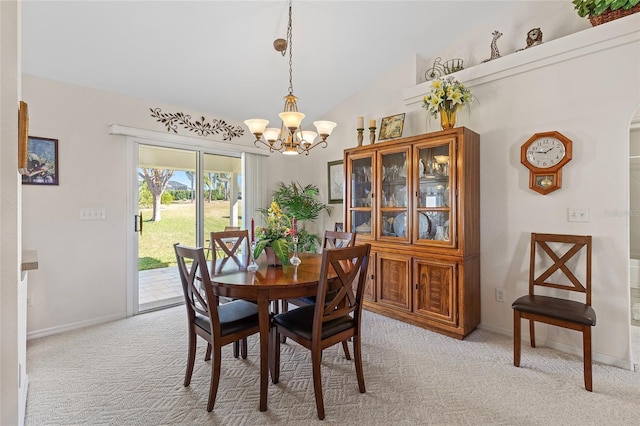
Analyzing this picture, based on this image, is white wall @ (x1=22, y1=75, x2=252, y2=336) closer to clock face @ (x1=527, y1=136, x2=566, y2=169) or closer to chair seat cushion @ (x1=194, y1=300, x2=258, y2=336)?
chair seat cushion @ (x1=194, y1=300, x2=258, y2=336)

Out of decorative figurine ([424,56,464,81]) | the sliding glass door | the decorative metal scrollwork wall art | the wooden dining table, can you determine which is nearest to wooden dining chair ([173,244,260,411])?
the wooden dining table

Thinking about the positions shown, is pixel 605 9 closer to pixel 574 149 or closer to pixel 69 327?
pixel 574 149

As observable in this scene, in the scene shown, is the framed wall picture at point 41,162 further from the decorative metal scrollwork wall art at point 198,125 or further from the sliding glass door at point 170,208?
the decorative metal scrollwork wall art at point 198,125

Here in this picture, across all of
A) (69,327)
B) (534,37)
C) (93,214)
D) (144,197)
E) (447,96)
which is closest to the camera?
(534,37)

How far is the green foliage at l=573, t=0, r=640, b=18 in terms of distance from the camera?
2.26 m

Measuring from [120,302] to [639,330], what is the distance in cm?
521

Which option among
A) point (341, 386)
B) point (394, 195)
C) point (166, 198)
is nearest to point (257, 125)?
point (394, 195)

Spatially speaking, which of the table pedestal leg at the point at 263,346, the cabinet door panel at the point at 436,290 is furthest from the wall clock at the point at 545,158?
the table pedestal leg at the point at 263,346

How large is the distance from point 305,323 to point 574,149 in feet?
8.44

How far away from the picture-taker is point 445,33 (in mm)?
3328

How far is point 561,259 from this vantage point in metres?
2.56

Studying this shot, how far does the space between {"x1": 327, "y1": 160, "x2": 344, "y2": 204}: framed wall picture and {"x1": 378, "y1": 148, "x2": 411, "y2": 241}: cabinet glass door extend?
3.30ft

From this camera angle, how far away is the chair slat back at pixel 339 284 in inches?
71.9

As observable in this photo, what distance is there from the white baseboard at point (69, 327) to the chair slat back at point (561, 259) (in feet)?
13.4
